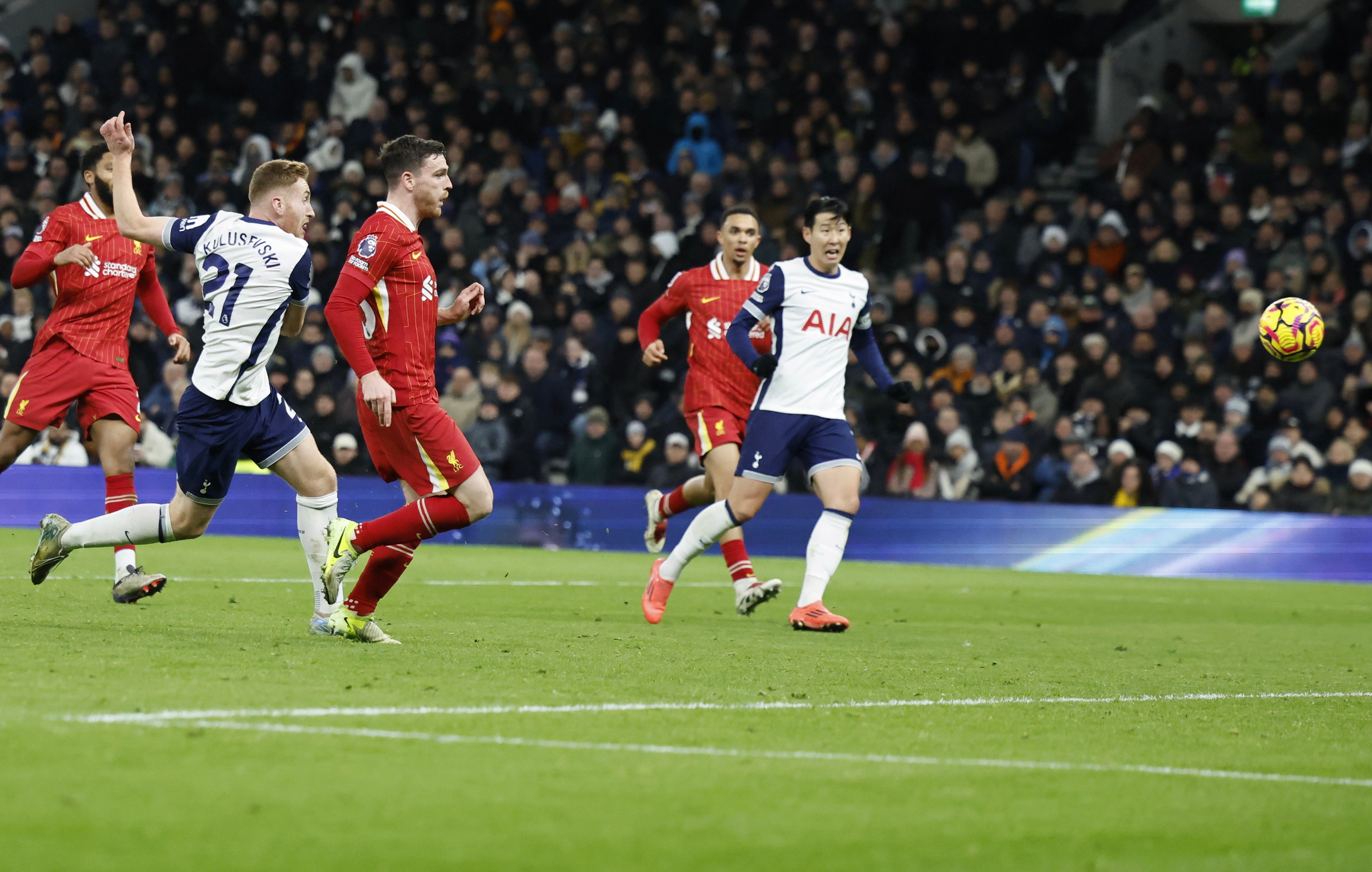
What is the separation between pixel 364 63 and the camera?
26.1 m

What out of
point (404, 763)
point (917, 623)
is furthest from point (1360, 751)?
point (917, 623)

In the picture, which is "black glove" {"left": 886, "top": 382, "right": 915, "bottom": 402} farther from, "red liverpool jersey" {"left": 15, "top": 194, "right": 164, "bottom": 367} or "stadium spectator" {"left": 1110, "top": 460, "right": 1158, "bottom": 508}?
"stadium spectator" {"left": 1110, "top": 460, "right": 1158, "bottom": 508}

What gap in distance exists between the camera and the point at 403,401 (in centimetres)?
827

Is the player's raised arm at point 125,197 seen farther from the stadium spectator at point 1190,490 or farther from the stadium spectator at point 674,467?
the stadium spectator at point 1190,490

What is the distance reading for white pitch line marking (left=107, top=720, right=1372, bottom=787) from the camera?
206 inches

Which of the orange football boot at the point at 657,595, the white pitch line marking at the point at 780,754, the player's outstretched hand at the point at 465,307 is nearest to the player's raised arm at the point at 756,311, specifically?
the orange football boot at the point at 657,595

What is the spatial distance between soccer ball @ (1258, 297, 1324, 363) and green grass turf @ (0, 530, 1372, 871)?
2.22 meters

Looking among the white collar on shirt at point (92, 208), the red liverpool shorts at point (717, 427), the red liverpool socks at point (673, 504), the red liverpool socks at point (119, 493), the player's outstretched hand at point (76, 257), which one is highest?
the white collar on shirt at point (92, 208)

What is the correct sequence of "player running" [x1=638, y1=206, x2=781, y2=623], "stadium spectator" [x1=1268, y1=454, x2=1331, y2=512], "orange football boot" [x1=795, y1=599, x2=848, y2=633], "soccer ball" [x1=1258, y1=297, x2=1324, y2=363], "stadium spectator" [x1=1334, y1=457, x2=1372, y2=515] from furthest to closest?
"stadium spectator" [x1=1268, y1=454, x2=1331, y2=512]
"stadium spectator" [x1=1334, y1=457, x2=1372, y2=515]
"soccer ball" [x1=1258, y1=297, x2=1324, y2=363]
"player running" [x1=638, y1=206, x2=781, y2=623]
"orange football boot" [x1=795, y1=599, x2=848, y2=633]

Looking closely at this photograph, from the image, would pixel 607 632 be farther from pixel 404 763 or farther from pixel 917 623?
pixel 404 763

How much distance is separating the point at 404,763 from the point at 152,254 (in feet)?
20.6

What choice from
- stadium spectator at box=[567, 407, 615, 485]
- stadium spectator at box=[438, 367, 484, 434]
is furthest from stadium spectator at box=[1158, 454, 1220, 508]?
stadium spectator at box=[438, 367, 484, 434]

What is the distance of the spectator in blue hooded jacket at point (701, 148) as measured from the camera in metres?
23.5

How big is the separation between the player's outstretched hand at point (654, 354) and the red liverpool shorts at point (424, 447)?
301 centimetres
